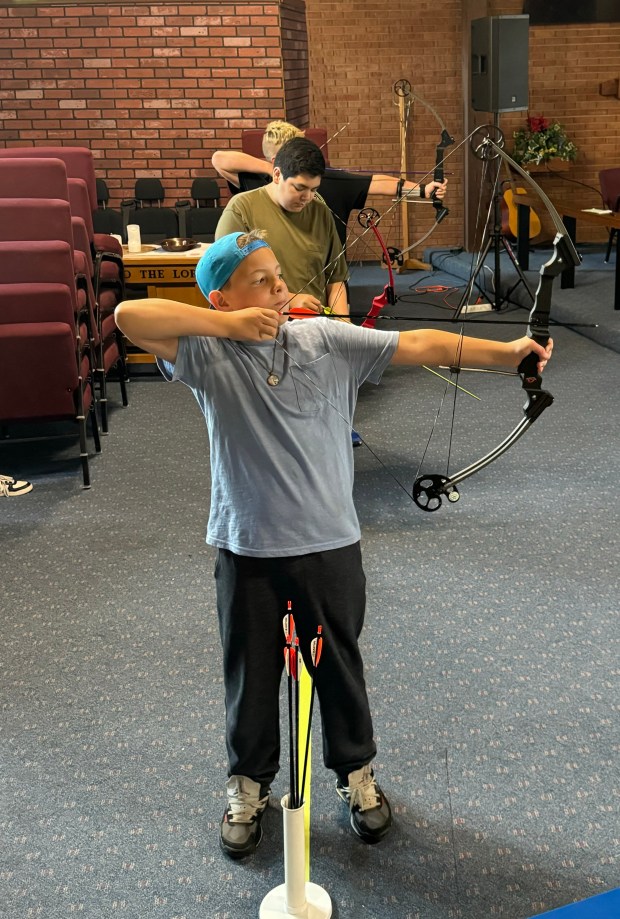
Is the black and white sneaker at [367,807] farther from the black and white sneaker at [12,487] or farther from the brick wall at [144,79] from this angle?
the brick wall at [144,79]

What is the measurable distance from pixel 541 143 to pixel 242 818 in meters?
7.82

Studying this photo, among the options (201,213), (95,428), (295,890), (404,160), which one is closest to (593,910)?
(295,890)

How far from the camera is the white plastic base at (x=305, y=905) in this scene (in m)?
1.73

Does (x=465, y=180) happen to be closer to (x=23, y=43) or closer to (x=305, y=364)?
(x=23, y=43)

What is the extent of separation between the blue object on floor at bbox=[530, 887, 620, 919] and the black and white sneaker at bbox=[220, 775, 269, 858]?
0.78 m

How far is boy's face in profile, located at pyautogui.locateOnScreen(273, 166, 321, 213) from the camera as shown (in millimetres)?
3006

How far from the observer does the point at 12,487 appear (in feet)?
13.1

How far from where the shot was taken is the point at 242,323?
157 cm

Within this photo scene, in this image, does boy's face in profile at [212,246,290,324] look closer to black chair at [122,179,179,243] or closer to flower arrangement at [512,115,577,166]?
black chair at [122,179,179,243]

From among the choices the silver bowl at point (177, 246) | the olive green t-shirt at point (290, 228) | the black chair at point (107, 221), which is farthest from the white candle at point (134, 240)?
the olive green t-shirt at point (290, 228)

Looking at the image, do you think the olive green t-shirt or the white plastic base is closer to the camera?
the white plastic base

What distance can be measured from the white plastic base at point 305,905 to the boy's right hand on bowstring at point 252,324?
100cm

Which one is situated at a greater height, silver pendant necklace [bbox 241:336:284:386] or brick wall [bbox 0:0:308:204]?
brick wall [bbox 0:0:308:204]

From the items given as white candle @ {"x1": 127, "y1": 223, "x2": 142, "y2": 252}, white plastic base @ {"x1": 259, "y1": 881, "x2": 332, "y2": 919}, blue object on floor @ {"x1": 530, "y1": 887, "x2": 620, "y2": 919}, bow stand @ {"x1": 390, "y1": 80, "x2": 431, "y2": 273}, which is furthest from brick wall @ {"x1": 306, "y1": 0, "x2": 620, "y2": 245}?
blue object on floor @ {"x1": 530, "y1": 887, "x2": 620, "y2": 919}
